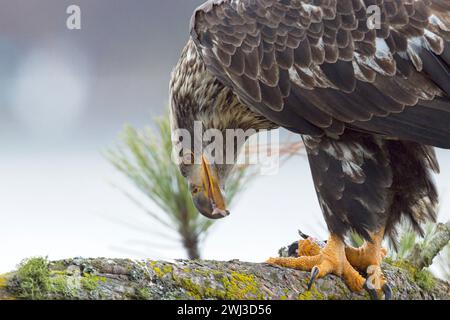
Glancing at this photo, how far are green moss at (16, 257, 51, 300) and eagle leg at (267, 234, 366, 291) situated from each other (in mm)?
1271

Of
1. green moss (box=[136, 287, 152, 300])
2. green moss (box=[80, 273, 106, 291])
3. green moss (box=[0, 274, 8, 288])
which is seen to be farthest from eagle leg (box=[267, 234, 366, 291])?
green moss (box=[0, 274, 8, 288])

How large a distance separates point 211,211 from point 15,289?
147 centimetres

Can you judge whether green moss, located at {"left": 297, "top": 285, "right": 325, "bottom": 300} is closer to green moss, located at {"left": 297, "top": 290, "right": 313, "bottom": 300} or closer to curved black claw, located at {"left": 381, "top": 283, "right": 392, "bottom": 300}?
green moss, located at {"left": 297, "top": 290, "right": 313, "bottom": 300}

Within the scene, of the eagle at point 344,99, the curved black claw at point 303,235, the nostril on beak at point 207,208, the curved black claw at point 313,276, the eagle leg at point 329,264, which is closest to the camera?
the curved black claw at point 313,276

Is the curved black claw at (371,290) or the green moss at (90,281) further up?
the green moss at (90,281)

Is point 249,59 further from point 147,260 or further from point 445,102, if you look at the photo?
point 147,260

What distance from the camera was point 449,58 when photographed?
3635 millimetres

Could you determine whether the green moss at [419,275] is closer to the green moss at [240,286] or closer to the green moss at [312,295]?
the green moss at [312,295]

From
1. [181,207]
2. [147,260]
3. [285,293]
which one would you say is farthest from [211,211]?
[147,260]

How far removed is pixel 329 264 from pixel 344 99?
0.83 metres

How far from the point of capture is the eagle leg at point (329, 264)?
3422mm

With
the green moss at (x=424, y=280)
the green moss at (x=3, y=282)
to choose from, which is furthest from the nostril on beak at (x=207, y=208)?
the green moss at (x=3, y=282)

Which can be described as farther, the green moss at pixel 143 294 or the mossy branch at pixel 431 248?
the mossy branch at pixel 431 248
